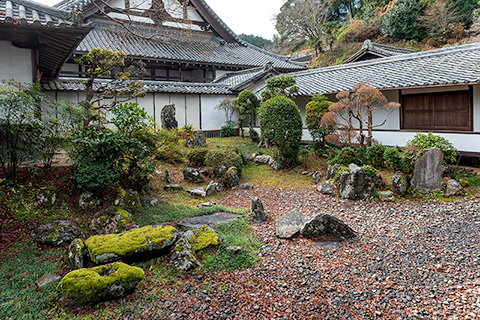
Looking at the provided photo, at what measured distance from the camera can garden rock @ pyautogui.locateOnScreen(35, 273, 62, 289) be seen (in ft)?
14.4

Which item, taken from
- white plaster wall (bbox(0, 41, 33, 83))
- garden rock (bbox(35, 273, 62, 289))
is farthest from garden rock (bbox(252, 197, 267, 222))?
white plaster wall (bbox(0, 41, 33, 83))

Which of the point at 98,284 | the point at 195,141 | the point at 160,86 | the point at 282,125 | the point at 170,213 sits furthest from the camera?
the point at 160,86

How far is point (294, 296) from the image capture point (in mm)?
4379

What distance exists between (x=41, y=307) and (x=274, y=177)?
28.3 feet

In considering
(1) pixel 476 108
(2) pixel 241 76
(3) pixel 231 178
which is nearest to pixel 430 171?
(1) pixel 476 108

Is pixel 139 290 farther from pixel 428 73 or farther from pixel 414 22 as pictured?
pixel 414 22

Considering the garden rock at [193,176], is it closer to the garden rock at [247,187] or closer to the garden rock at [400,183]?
the garden rock at [247,187]

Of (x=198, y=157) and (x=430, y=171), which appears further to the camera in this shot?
(x=198, y=157)

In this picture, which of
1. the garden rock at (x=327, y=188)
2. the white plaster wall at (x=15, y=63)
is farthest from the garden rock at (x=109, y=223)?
the garden rock at (x=327, y=188)

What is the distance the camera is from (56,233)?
5465 millimetres

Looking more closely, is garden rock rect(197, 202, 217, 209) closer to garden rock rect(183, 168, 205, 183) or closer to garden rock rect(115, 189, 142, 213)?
garden rock rect(115, 189, 142, 213)

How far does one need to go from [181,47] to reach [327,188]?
57.0ft

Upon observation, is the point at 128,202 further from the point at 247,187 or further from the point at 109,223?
the point at 247,187

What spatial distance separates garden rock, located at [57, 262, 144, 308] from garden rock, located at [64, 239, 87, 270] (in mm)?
497
